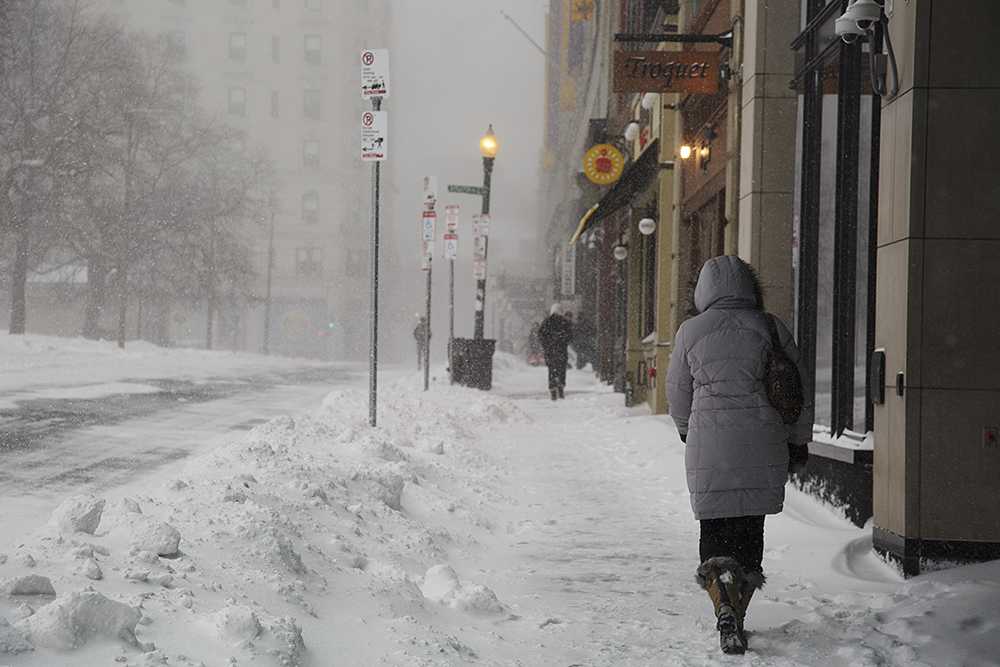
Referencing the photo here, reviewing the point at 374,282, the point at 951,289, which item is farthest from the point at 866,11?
the point at 374,282

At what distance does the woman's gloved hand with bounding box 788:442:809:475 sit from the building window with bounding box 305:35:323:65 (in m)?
81.7

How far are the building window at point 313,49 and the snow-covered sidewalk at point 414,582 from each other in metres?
77.5

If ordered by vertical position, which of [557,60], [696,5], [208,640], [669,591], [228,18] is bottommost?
[669,591]

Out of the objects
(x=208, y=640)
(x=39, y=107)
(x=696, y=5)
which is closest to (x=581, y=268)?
(x=39, y=107)

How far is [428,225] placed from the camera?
1922 cm

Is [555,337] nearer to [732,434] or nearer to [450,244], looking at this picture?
[450,244]

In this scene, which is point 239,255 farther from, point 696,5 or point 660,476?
point 660,476

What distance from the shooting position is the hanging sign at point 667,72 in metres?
12.2

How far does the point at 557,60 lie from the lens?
231ft

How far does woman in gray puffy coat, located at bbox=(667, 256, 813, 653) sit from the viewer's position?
478 cm

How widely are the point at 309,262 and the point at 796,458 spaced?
251 ft

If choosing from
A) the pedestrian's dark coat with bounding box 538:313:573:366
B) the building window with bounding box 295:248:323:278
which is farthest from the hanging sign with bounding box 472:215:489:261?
the building window with bounding box 295:248:323:278

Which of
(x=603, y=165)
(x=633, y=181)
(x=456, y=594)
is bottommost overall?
(x=456, y=594)

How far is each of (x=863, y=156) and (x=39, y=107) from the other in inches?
1159
